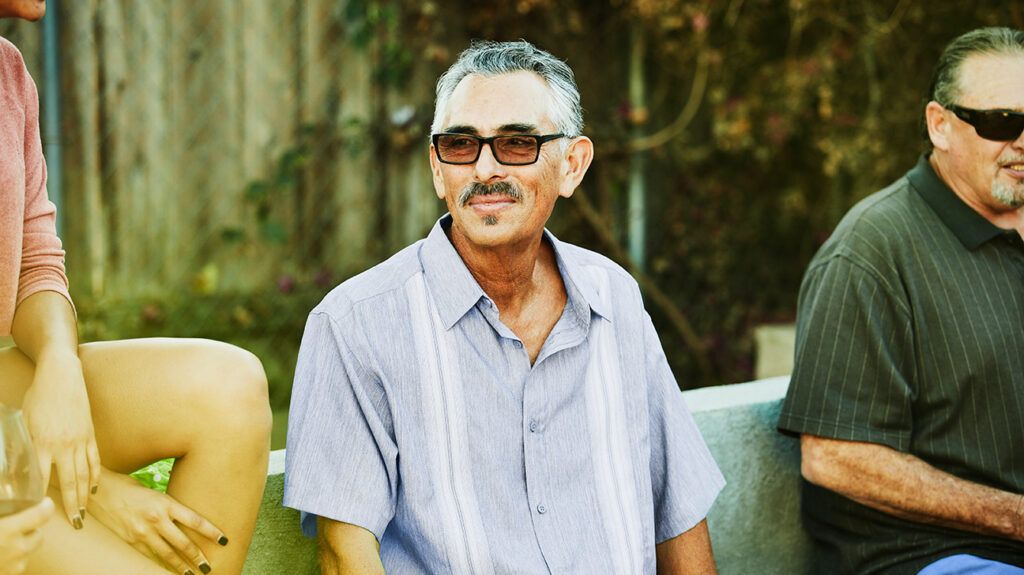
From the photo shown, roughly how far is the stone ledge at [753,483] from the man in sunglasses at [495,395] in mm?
508

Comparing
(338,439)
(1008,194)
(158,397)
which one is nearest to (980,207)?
(1008,194)

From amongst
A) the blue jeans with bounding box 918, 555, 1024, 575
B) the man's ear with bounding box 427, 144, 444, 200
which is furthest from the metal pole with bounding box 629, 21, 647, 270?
the man's ear with bounding box 427, 144, 444, 200

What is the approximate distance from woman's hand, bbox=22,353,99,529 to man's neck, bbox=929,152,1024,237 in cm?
207

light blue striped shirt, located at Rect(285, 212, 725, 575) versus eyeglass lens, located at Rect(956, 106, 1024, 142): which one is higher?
eyeglass lens, located at Rect(956, 106, 1024, 142)

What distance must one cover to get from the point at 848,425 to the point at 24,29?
346 cm

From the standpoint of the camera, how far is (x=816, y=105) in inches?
231

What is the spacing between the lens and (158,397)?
1936 mm

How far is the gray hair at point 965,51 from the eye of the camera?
2.78 m

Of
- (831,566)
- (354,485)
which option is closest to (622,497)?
(354,485)

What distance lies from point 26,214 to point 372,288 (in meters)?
0.65

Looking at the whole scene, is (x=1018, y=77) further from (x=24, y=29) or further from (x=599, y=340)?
(x=24, y=29)

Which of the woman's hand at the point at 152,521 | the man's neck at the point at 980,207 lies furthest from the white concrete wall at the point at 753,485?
the woman's hand at the point at 152,521

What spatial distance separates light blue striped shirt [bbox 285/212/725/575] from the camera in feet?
6.91

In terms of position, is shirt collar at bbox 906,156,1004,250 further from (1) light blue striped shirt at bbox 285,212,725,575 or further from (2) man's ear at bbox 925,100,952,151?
(1) light blue striped shirt at bbox 285,212,725,575
